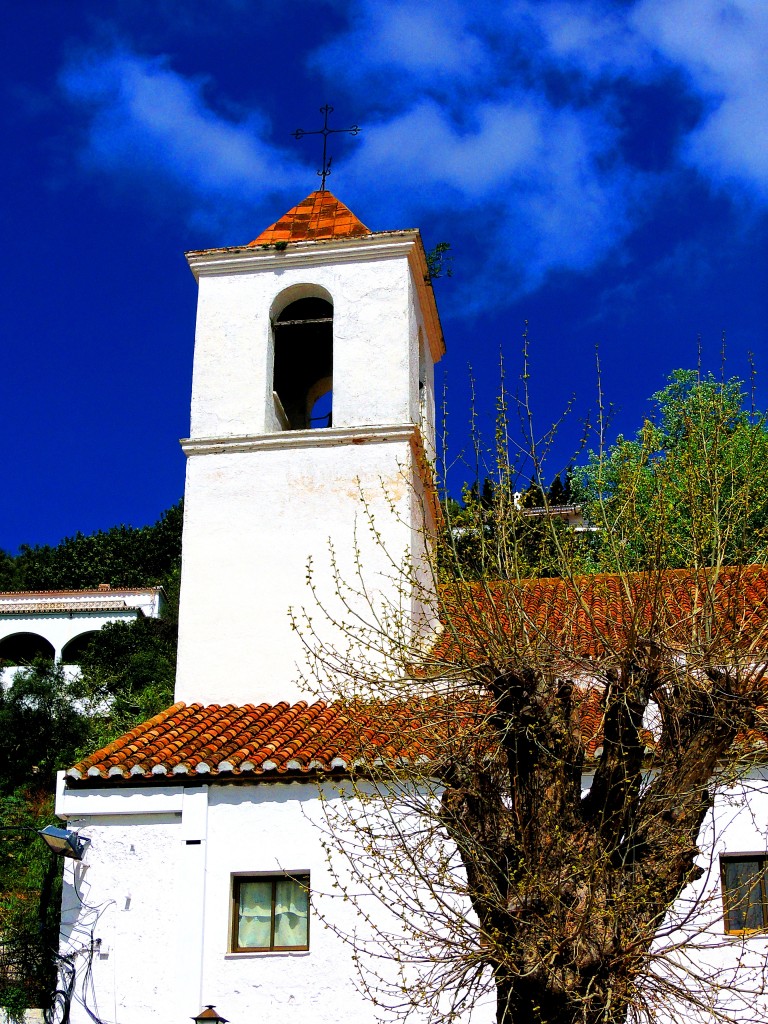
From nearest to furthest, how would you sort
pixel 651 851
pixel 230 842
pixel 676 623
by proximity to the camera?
pixel 651 851
pixel 676 623
pixel 230 842

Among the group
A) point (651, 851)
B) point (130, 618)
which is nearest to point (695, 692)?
point (651, 851)

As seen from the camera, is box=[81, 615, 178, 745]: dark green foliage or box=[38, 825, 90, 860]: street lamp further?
box=[81, 615, 178, 745]: dark green foliage

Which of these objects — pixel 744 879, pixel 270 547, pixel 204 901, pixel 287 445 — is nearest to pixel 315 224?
pixel 287 445

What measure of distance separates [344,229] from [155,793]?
8365 millimetres

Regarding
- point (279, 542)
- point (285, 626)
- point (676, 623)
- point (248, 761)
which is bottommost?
point (248, 761)

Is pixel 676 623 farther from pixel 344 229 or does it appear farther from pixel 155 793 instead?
pixel 344 229

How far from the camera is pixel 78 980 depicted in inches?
418

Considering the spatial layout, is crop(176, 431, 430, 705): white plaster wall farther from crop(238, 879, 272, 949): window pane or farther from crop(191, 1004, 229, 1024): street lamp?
crop(191, 1004, 229, 1024): street lamp

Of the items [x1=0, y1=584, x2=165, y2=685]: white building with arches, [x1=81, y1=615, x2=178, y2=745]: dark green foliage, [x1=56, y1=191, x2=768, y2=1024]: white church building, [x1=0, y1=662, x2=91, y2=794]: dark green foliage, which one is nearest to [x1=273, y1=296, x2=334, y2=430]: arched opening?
[x1=56, y1=191, x2=768, y2=1024]: white church building

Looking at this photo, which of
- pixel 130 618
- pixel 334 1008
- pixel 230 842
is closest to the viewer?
pixel 334 1008

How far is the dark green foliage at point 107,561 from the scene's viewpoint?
54.8m

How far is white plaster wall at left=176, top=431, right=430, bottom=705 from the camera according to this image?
13758 mm

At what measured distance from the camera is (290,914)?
10.9 metres

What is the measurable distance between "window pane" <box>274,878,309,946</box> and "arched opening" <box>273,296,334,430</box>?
23.0ft
